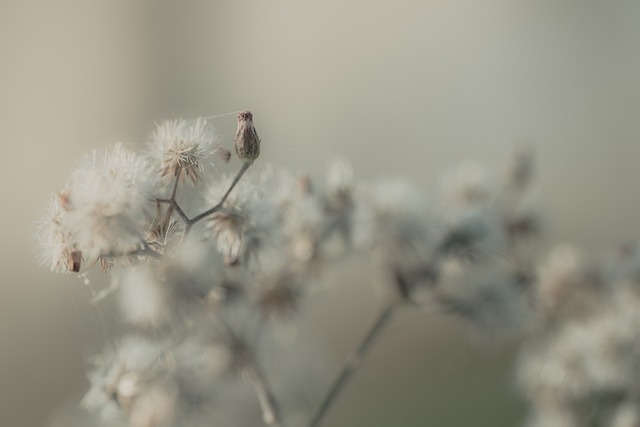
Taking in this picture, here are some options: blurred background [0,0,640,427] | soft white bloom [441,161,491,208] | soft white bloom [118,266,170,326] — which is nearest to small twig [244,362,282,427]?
soft white bloom [118,266,170,326]

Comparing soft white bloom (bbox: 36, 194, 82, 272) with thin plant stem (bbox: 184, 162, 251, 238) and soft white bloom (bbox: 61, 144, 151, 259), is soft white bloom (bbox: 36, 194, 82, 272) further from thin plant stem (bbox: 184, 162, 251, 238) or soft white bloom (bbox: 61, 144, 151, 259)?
thin plant stem (bbox: 184, 162, 251, 238)

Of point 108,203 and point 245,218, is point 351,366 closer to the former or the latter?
point 245,218

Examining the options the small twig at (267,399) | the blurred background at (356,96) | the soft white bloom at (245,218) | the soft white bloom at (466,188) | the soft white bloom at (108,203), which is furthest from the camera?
the blurred background at (356,96)

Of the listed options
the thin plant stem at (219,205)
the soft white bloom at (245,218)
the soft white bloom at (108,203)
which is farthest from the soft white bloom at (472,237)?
the soft white bloom at (108,203)

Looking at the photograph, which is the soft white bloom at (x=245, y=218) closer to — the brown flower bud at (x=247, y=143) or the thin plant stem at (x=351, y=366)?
the brown flower bud at (x=247, y=143)

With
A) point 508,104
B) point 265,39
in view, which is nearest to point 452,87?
point 508,104

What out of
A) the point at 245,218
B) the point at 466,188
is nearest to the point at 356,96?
the point at 466,188
